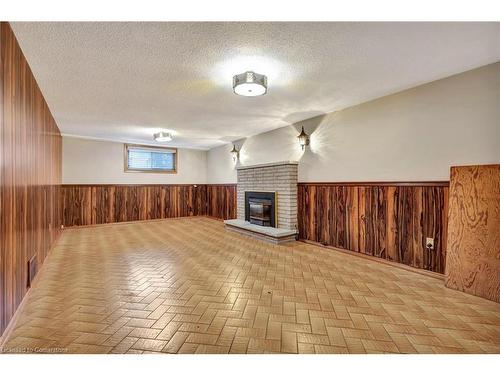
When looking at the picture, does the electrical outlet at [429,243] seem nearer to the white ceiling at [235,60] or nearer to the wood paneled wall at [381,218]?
the wood paneled wall at [381,218]

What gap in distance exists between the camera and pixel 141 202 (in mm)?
6641

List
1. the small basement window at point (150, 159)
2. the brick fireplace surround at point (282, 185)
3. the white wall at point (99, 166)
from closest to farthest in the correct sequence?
the brick fireplace surround at point (282, 185), the white wall at point (99, 166), the small basement window at point (150, 159)

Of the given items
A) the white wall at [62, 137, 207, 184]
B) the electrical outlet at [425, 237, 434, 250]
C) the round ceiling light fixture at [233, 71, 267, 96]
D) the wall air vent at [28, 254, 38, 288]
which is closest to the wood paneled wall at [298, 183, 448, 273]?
the electrical outlet at [425, 237, 434, 250]

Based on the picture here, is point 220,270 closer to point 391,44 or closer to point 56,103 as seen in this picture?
point 391,44

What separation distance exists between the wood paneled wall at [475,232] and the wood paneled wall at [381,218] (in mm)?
208

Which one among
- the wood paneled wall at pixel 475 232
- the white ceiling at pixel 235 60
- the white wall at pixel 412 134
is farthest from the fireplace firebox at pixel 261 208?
the wood paneled wall at pixel 475 232

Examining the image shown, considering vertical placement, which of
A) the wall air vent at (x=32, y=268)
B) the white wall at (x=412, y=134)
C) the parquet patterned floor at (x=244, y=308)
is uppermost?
the white wall at (x=412, y=134)

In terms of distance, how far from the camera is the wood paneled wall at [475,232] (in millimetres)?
2143

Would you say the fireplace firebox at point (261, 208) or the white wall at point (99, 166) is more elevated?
the white wall at point (99, 166)

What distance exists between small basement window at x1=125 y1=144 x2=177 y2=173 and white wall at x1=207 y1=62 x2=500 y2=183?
442 centimetres

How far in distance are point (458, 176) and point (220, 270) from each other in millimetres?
2884
